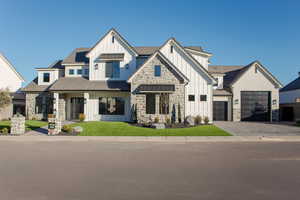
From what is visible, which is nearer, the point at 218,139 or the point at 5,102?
the point at 218,139

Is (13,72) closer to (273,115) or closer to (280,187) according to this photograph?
Result: (280,187)

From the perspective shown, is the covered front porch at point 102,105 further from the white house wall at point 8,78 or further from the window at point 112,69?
the white house wall at point 8,78

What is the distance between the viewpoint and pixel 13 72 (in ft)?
97.3

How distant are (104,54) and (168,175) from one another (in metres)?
20.0

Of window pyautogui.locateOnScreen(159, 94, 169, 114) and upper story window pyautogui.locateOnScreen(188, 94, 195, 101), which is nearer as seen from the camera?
window pyautogui.locateOnScreen(159, 94, 169, 114)

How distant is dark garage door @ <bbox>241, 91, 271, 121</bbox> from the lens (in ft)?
81.9

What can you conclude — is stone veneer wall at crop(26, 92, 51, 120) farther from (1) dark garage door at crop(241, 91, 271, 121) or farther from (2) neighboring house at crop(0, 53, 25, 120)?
(1) dark garage door at crop(241, 91, 271, 121)

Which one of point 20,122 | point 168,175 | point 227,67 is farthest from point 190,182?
point 227,67

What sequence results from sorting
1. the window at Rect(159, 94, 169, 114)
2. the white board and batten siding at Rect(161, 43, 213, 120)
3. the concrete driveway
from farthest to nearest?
the white board and batten siding at Rect(161, 43, 213, 120), the window at Rect(159, 94, 169, 114), the concrete driveway

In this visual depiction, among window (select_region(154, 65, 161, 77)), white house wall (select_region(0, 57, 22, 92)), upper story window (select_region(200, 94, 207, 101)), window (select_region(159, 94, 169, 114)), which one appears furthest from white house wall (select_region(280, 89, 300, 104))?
white house wall (select_region(0, 57, 22, 92))

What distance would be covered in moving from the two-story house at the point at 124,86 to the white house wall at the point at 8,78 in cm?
611

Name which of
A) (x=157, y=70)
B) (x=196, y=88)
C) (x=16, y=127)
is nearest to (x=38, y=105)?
(x=16, y=127)

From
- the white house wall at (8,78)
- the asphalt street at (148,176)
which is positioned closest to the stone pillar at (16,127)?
the asphalt street at (148,176)

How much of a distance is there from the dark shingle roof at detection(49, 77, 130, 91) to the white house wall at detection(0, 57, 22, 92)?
10851 mm
